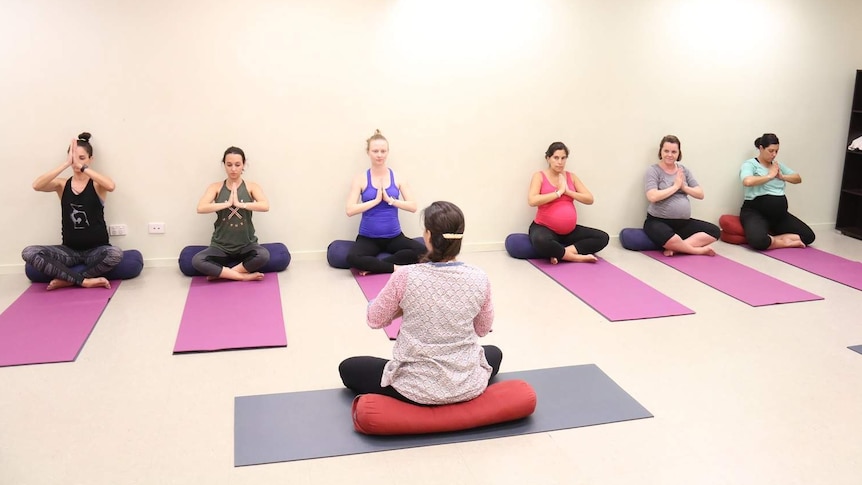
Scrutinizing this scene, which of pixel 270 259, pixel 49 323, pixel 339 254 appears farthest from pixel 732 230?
pixel 49 323

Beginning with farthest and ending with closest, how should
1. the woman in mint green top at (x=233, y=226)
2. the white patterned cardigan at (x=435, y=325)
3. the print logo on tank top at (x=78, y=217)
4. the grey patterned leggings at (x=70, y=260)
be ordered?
1. the woman in mint green top at (x=233, y=226)
2. the print logo on tank top at (x=78, y=217)
3. the grey patterned leggings at (x=70, y=260)
4. the white patterned cardigan at (x=435, y=325)

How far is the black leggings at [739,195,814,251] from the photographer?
247 inches

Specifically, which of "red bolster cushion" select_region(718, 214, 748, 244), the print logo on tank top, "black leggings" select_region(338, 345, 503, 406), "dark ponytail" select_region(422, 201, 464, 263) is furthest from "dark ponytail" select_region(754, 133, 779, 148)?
the print logo on tank top

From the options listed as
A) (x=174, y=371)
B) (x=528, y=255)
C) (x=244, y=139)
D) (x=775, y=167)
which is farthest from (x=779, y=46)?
(x=174, y=371)

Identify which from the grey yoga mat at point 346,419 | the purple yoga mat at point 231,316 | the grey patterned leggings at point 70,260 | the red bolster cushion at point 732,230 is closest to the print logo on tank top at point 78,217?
the grey patterned leggings at point 70,260

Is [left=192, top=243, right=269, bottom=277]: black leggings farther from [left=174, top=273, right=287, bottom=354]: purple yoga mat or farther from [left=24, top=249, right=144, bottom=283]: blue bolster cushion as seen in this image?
[left=24, top=249, right=144, bottom=283]: blue bolster cushion

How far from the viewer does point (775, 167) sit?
638 centimetres

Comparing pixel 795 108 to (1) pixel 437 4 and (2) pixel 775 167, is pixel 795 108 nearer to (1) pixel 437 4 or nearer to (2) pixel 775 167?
(2) pixel 775 167

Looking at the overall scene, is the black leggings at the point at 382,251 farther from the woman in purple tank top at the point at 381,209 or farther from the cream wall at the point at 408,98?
the cream wall at the point at 408,98

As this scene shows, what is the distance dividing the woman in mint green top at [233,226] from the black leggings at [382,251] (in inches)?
Result: 26.0

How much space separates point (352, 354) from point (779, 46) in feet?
16.4

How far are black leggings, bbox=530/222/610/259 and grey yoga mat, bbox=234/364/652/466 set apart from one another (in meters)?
2.09

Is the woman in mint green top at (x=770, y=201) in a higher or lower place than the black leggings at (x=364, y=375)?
higher

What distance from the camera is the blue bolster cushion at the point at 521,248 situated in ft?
19.0
